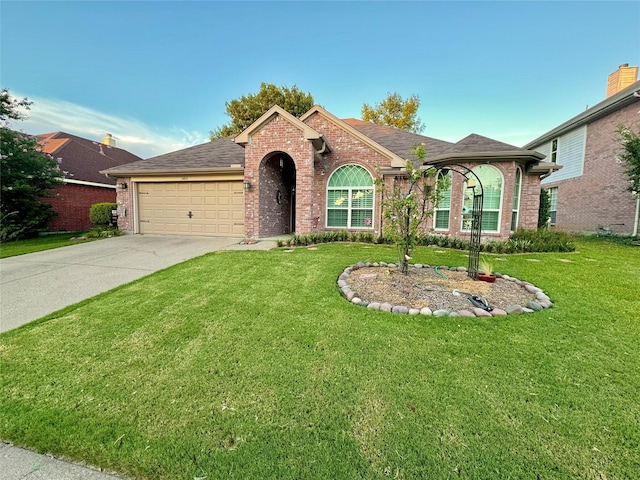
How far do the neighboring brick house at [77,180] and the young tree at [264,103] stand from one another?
9.57 meters

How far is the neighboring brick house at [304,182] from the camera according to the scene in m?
9.35

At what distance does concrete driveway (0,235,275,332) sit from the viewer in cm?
437

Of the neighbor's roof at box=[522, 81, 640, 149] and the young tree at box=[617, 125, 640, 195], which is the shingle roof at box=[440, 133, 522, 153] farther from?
the neighbor's roof at box=[522, 81, 640, 149]

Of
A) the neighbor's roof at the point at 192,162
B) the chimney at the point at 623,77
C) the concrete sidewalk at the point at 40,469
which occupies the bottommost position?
the concrete sidewalk at the point at 40,469

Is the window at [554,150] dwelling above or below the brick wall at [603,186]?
above

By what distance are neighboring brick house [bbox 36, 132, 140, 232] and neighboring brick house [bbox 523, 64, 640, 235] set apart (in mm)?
24749

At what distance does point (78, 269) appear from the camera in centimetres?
624

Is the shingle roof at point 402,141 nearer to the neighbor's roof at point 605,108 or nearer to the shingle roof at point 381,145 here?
the shingle roof at point 381,145

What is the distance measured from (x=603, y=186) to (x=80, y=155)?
28.1 meters

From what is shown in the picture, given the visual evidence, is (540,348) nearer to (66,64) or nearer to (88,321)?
(88,321)

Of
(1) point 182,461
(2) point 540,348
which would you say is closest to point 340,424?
(1) point 182,461

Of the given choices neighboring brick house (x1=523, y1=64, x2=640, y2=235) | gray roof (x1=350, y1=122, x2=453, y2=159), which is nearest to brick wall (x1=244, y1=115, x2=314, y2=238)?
gray roof (x1=350, y1=122, x2=453, y2=159)

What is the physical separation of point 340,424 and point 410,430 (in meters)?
0.49

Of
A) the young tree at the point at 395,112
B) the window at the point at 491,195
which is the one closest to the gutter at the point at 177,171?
the window at the point at 491,195
